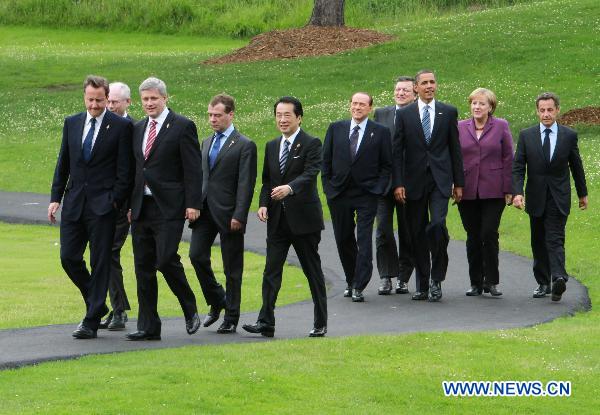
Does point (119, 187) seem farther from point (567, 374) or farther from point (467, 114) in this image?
point (467, 114)

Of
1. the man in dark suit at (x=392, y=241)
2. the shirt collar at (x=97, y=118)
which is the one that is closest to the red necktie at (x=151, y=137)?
the shirt collar at (x=97, y=118)

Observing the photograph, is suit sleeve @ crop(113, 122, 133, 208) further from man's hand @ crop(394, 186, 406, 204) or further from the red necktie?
man's hand @ crop(394, 186, 406, 204)

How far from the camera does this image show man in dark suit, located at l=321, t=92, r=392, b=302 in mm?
14328

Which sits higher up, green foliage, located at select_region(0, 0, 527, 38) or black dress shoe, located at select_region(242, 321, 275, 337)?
green foliage, located at select_region(0, 0, 527, 38)

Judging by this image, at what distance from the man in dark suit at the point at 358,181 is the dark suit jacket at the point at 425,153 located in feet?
0.79

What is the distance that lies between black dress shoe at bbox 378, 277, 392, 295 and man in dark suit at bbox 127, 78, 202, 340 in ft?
11.9

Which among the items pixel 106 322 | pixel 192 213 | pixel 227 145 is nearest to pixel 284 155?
pixel 227 145

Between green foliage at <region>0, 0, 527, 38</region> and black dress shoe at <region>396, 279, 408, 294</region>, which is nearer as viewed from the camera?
black dress shoe at <region>396, 279, 408, 294</region>

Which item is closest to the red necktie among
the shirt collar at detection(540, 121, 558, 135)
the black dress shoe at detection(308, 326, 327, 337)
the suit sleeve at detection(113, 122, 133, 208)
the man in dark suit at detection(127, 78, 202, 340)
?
the man in dark suit at detection(127, 78, 202, 340)

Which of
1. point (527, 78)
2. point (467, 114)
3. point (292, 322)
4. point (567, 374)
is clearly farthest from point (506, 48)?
point (567, 374)

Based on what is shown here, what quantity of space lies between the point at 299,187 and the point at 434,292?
2.95 metres

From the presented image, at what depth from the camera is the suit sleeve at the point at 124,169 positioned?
11.8 m

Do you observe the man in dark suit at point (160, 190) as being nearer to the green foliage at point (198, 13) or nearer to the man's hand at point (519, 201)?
the man's hand at point (519, 201)

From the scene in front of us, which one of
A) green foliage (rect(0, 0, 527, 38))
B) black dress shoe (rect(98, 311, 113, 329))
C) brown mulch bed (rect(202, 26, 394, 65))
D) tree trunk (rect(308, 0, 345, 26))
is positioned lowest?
black dress shoe (rect(98, 311, 113, 329))
